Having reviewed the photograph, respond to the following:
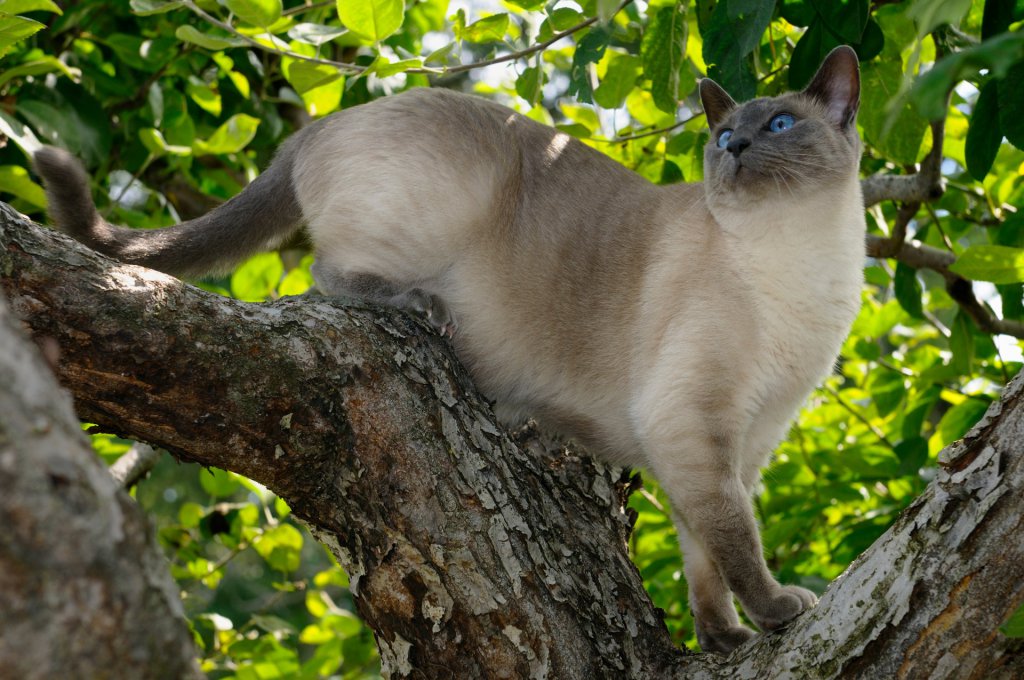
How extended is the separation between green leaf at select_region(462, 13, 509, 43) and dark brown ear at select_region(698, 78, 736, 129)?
23.8 inches

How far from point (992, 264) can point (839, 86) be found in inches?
28.4

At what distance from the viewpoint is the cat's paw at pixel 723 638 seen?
8.23ft

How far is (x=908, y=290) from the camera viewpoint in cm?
326

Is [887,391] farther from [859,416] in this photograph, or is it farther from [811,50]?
[811,50]

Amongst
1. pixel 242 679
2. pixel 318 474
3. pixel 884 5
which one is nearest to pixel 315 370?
pixel 318 474

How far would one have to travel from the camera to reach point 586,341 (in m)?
2.78

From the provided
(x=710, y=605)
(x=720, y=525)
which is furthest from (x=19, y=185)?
(x=710, y=605)

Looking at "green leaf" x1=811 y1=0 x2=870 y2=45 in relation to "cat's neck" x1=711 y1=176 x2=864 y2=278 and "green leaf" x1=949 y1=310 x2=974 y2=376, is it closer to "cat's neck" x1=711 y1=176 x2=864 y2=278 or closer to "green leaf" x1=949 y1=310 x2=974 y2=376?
"cat's neck" x1=711 y1=176 x2=864 y2=278

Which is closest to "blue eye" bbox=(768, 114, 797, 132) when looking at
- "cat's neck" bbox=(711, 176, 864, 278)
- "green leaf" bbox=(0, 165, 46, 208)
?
"cat's neck" bbox=(711, 176, 864, 278)

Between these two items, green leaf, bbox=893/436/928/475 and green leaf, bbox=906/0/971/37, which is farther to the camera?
green leaf, bbox=893/436/928/475

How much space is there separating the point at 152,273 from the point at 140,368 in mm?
210

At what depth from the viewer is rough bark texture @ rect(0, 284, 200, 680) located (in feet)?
2.51

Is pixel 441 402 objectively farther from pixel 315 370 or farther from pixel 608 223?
pixel 608 223

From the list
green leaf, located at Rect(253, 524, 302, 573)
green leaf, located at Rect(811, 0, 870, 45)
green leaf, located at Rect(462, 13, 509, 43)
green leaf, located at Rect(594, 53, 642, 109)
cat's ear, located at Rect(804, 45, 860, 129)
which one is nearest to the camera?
green leaf, located at Rect(811, 0, 870, 45)
